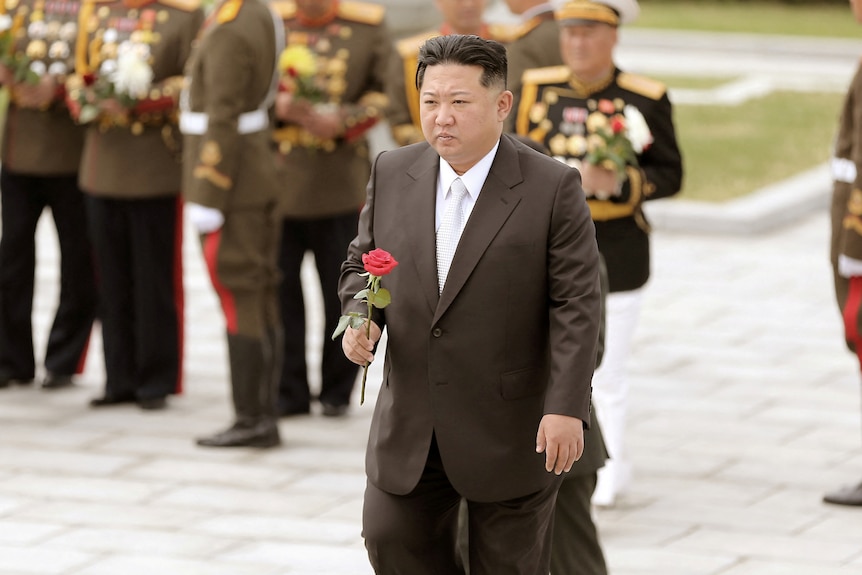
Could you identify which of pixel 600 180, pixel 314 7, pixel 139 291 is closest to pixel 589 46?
pixel 600 180

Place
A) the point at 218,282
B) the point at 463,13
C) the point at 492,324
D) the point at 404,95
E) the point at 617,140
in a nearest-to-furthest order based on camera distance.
A: 1. the point at 492,324
2. the point at 617,140
3. the point at 218,282
4. the point at 463,13
5. the point at 404,95

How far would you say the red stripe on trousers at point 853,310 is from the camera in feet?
21.6

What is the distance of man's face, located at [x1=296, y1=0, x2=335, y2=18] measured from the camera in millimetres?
7738

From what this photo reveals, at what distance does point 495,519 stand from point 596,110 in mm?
2385

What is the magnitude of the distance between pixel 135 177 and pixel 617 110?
2.42m

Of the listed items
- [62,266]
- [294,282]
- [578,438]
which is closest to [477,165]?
[578,438]

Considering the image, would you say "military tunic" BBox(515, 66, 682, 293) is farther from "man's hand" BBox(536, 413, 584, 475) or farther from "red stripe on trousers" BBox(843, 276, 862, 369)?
"man's hand" BBox(536, 413, 584, 475)

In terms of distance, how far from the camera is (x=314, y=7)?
7.76 m

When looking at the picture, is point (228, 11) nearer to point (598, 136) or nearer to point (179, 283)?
point (179, 283)

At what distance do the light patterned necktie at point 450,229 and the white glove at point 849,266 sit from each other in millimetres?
2595

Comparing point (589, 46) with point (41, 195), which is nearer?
point (589, 46)

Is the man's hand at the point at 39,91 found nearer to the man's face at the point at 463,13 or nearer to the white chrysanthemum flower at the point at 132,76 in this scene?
the white chrysanthemum flower at the point at 132,76

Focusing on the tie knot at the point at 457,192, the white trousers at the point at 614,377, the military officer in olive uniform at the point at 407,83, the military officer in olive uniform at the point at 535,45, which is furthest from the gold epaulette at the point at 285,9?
the tie knot at the point at 457,192

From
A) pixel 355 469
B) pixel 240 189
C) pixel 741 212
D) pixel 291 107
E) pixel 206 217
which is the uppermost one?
pixel 291 107
